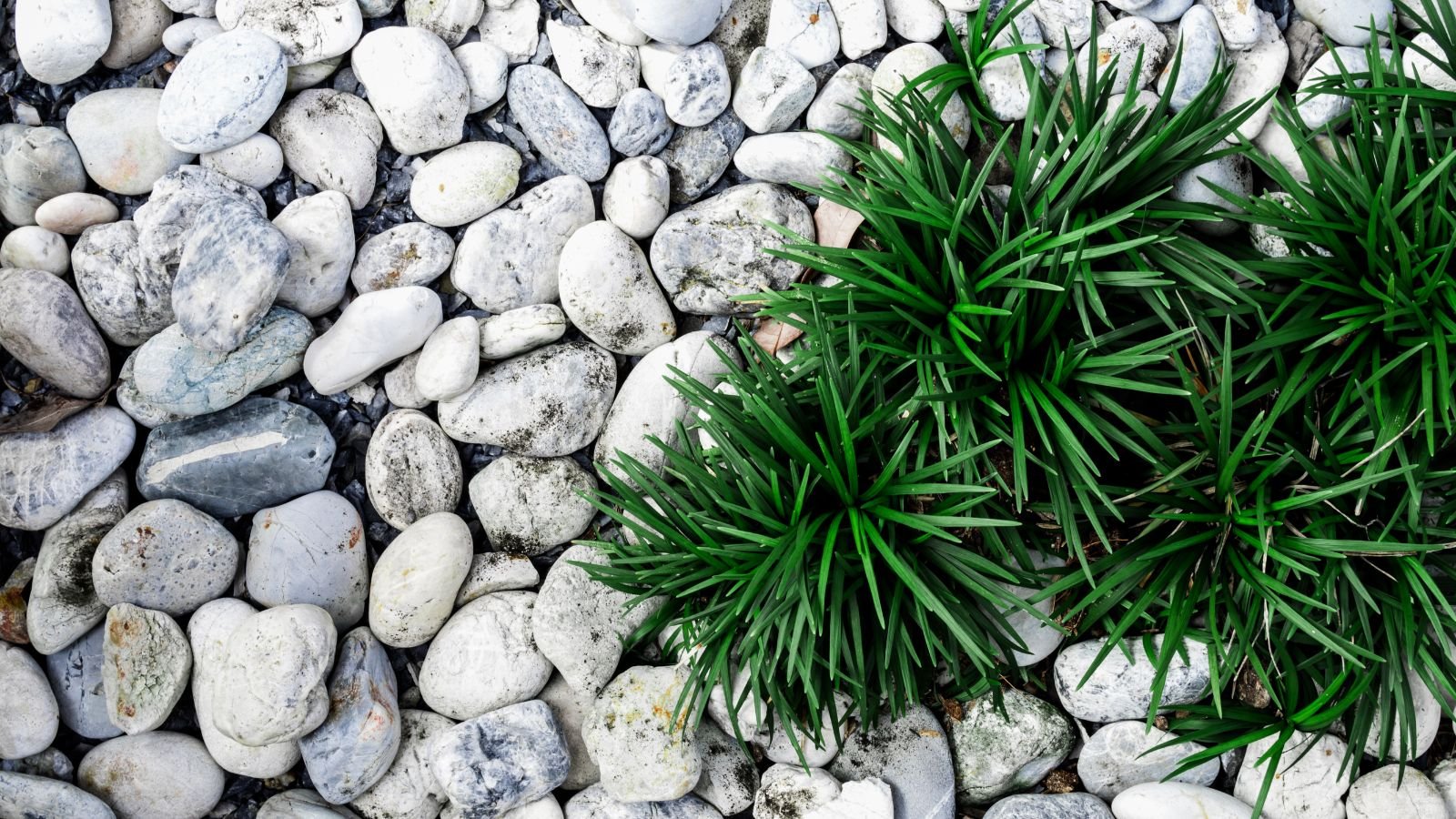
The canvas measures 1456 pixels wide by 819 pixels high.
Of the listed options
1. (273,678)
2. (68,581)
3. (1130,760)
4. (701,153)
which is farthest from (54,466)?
(1130,760)

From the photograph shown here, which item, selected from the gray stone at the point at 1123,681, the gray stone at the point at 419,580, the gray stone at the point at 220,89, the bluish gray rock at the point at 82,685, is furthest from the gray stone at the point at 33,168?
the gray stone at the point at 1123,681

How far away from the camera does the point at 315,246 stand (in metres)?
2.31

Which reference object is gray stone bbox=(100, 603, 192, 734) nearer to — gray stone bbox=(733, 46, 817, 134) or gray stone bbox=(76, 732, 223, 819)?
gray stone bbox=(76, 732, 223, 819)

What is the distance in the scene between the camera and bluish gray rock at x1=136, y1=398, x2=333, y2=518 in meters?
2.33

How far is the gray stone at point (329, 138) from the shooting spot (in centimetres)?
235

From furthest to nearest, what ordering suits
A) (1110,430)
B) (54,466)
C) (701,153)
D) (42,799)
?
(701,153) < (54,466) < (42,799) < (1110,430)

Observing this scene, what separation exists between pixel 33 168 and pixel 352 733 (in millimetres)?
1380

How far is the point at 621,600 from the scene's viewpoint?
7.63ft

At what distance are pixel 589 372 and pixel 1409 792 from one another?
1.92 m

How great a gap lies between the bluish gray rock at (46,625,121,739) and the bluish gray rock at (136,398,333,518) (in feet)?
1.14

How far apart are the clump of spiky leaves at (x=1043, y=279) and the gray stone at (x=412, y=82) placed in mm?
829

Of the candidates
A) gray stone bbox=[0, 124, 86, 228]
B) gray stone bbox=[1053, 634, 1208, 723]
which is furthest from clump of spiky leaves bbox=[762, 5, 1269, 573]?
gray stone bbox=[0, 124, 86, 228]

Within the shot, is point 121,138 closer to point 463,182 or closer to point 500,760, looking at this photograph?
point 463,182

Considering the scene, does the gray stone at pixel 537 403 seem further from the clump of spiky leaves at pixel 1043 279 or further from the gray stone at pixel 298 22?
the gray stone at pixel 298 22
